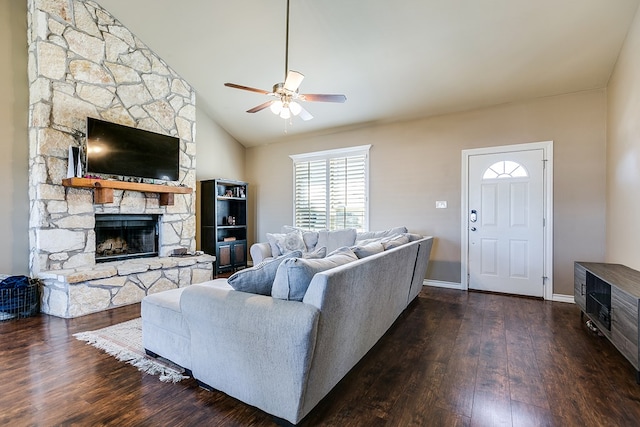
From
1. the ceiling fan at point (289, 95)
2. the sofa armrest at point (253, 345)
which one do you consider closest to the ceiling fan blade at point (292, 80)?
the ceiling fan at point (289, 95)

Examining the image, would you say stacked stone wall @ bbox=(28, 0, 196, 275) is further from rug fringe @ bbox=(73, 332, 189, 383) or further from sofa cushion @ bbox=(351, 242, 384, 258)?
sofa cushion @ bbox=(351, 242, 384, 258)

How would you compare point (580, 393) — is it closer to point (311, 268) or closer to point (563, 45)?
point (311, 268)

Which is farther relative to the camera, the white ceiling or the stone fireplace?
the stone fireplace

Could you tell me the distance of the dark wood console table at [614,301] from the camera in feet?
6.93

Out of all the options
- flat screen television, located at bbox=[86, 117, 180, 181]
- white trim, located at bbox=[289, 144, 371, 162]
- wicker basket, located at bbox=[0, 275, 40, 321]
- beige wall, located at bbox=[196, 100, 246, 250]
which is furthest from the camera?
beige wall, located at bbox=[196, 100, 246, 250]

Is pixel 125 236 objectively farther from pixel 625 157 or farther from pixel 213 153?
pixel 625 157

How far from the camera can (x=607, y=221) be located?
3795mm

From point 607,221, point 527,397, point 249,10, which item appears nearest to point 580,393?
point 527,397

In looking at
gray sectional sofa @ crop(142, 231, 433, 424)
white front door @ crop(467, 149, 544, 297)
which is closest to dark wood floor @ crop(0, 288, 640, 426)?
gray sectional sofa @ crop(142, 231, 433, 424)

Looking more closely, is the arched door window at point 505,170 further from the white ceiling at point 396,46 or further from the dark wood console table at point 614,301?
the dark wood console table at point 614,301

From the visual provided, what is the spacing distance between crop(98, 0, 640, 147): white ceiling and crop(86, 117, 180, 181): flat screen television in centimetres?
131

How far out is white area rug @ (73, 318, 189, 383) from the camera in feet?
7.24

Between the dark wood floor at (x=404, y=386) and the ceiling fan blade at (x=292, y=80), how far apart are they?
251cm

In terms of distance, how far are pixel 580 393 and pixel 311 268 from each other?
193 centimetres
